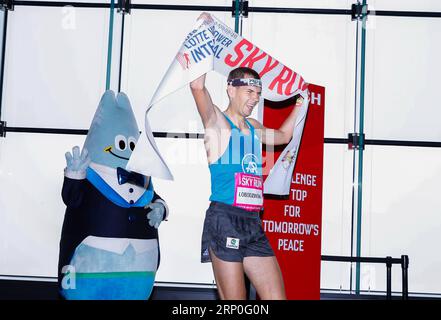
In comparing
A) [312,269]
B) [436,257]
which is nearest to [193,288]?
[312,269]

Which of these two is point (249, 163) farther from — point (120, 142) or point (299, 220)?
point (299, 220)

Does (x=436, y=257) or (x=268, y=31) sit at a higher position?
(x=268, y=31)

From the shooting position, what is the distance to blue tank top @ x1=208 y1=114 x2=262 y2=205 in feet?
10.7

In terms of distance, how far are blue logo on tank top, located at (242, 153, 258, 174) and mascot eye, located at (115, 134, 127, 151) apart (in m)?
0.93

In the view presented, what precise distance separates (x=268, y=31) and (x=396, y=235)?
1.83 meters

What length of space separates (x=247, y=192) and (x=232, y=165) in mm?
156

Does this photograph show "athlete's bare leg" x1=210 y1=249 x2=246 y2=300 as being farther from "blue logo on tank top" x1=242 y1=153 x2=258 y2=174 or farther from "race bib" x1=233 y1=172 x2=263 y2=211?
"blue logo on tank top" x1=242 y1=153 x2=258 y2=174

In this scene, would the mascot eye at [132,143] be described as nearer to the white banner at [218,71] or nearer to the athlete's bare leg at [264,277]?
the white banner at [218,71]

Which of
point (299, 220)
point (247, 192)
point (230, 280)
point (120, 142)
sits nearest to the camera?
point (230, 280)

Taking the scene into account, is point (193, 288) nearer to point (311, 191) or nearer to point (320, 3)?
point (311, 191)

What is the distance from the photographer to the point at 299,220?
14.1 feet

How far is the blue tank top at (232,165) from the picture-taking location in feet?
10.7

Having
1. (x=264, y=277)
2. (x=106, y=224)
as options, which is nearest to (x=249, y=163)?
(x=264, y=277)

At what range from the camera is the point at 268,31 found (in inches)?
203
